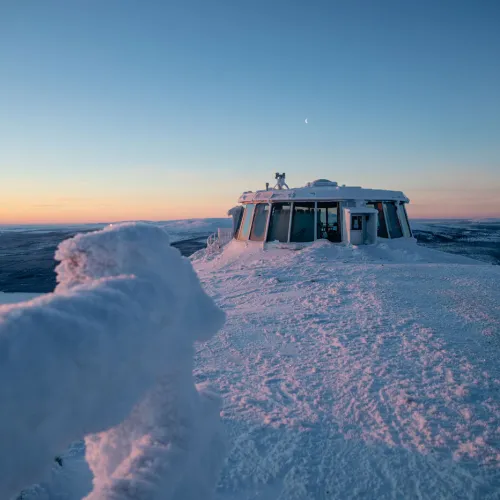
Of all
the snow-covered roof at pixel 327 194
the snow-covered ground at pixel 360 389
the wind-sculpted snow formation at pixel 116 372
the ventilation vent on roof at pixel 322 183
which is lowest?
the snow-covered ground at pixel 360 389

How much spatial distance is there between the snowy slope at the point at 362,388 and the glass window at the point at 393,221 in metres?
6.77

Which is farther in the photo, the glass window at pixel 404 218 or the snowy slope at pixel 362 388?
the glass window at pixel 404 218

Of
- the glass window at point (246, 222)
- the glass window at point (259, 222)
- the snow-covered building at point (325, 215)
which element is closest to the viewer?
the snow-covered building at point (325, 215)

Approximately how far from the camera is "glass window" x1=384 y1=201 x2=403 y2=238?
632 inches

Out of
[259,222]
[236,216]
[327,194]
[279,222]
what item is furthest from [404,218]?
[236,216]

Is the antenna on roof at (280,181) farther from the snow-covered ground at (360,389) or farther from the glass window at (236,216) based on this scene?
the snow-covered ground at (360,389)


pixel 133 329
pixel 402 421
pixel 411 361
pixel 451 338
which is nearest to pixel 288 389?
pixel 402 421

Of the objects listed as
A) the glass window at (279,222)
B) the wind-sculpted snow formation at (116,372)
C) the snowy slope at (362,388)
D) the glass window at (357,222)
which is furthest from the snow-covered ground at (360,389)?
the glass window at (279,222)

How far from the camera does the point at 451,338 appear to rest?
238 inches

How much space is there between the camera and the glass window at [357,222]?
14609 millimetres

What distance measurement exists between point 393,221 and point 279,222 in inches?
212

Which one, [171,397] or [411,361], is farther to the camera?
[411,361]

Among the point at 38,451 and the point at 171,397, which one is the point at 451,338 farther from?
the point at 38,451

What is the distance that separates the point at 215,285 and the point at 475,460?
8.42 metres
